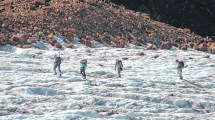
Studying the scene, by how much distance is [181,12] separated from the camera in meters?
79.7

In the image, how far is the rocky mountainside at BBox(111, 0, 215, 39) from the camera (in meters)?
75.6

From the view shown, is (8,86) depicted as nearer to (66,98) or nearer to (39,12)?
(66,98)

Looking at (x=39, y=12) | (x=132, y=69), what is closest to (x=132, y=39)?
(x=39, y=12)

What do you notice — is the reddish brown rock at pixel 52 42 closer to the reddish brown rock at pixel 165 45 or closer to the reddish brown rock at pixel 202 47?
the reddish brown rock at pixel 165 45

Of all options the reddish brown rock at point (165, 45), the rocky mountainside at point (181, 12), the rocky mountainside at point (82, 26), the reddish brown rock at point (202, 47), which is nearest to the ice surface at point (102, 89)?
the rocky mountainside at point (82, 26)

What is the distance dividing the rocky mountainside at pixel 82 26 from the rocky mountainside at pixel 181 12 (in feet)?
32.1

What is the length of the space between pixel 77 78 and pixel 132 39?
71.0ft

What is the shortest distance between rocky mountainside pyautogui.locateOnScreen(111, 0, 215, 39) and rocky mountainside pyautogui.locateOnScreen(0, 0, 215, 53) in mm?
9770

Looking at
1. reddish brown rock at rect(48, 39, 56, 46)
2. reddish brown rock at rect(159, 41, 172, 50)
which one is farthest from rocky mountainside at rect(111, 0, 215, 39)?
reddish brown rock at rect(48, 39, 56, 46)

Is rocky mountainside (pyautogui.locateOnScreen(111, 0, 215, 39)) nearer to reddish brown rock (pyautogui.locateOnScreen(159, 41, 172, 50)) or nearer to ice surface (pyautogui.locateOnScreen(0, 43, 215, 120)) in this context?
reddish brown rock (pyautogui.locateOnScreen(159, 41, 172, 50))

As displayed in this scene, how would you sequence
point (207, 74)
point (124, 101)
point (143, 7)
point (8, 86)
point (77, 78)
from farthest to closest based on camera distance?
point (143, 7), point (207, 74), point (77, 78), point (8, 86), point (124, 101)

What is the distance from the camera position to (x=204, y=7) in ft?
278

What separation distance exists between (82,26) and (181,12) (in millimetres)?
28681

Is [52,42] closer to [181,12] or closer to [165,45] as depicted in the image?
[165,45]
